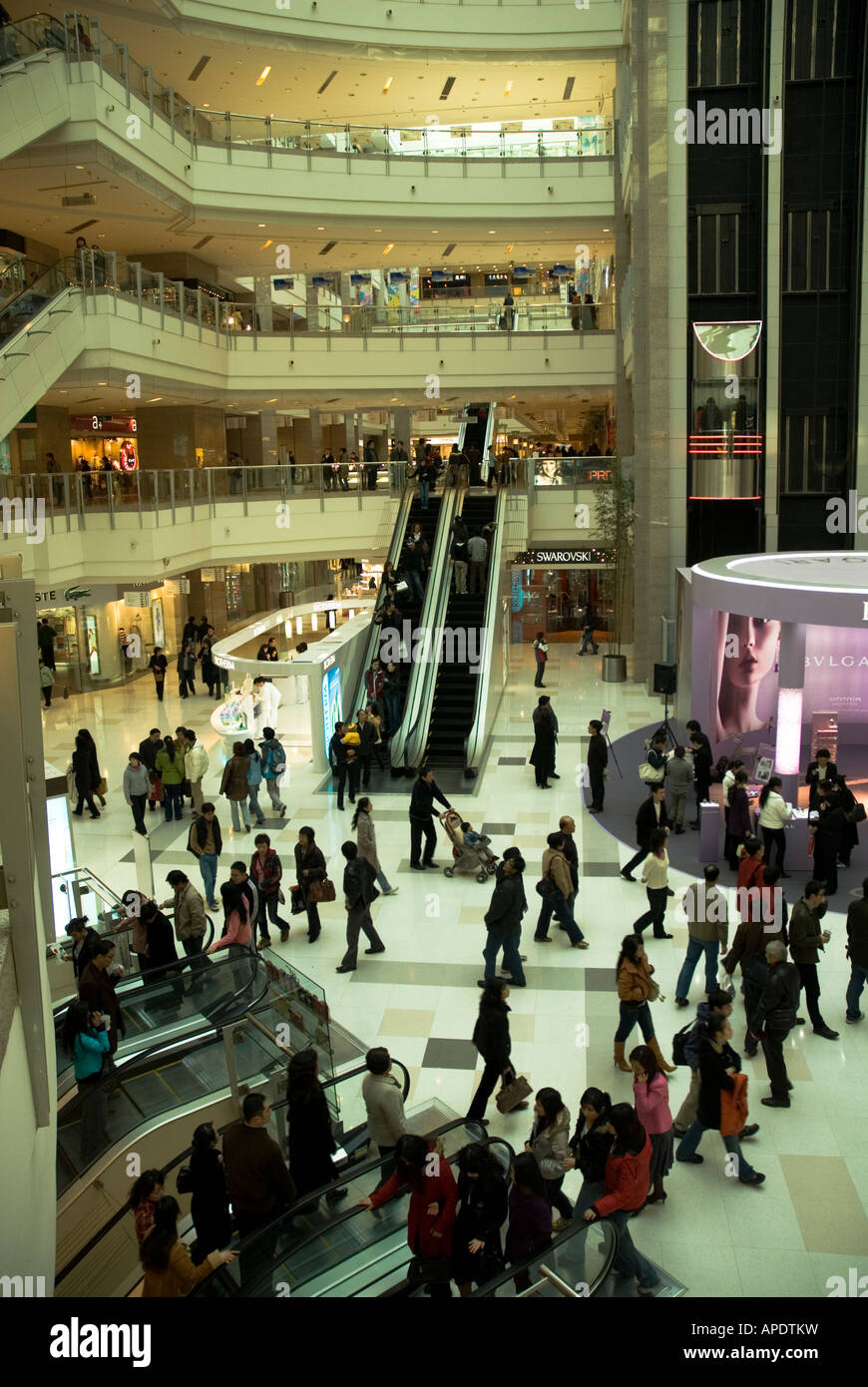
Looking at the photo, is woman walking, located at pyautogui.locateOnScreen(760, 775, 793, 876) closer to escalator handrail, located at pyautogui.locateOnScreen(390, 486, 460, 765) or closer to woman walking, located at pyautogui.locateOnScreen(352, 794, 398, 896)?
woman walking, located at pyautogui.locateOnScreen(352, 794, 398, 896)

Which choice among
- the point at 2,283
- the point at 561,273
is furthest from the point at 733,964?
the point at 561,273

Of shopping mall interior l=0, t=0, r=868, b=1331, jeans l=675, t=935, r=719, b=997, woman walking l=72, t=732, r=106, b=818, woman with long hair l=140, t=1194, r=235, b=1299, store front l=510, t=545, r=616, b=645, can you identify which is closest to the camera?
woman with long hair l=140, t=1194, r=235, b=1299

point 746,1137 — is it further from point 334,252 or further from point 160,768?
point 334,252

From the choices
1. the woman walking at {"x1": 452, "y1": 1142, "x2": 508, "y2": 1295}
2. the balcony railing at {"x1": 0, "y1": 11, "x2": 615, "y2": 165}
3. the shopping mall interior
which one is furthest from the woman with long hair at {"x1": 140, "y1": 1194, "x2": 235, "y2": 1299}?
the balcony railing at {"x1": 0, "y1": 11, "x2": 615, "y2": 165}

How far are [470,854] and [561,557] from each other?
15.5 m

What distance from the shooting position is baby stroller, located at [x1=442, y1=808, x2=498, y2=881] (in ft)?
40.7

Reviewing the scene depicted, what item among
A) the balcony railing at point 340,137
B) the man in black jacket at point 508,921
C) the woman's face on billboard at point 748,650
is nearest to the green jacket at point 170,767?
the man in black jacket at point 508,921

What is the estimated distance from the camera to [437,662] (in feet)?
59.2

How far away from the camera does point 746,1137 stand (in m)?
7.46

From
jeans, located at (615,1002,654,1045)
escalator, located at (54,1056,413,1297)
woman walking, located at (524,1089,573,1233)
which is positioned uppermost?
woman walking, located at (524,1089,573,1233)

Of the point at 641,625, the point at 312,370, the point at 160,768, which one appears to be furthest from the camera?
the point at 312,370

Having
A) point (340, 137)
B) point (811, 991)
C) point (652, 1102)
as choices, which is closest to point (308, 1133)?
point (652, 1102)

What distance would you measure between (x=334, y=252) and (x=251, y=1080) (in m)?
28.8

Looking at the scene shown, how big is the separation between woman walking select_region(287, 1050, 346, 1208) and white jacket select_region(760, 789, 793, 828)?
20.8 ft
